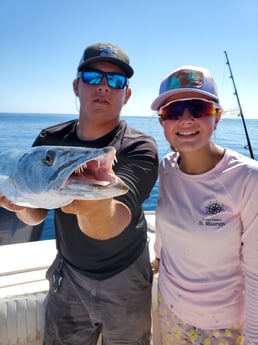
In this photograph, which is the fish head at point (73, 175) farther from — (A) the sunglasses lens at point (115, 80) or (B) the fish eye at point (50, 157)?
(A) the sunglasses lens at point (115, 80)

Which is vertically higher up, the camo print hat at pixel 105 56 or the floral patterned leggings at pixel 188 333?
the camo print hat at pixel 105 56

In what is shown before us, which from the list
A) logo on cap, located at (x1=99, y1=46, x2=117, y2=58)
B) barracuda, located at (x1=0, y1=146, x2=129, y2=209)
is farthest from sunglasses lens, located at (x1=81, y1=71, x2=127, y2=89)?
barracuda, located at (x1=0, y1=146, x2=129, y2=209)

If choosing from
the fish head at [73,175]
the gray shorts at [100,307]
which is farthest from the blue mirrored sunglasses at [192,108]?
the gray shorts at [100,307]

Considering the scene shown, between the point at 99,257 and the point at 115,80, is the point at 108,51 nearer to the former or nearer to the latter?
the point at 115,80

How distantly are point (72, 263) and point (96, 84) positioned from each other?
1.27 metres

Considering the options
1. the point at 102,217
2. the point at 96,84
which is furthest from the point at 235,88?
the point at 102,217

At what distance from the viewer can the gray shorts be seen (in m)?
2.19

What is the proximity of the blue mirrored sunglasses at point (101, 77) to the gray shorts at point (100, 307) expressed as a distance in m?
1.22

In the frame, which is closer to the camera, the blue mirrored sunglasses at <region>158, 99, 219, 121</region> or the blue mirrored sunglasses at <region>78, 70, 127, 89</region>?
the blue mirrored sunglasses at <region>158, 99, 219, 121</region>

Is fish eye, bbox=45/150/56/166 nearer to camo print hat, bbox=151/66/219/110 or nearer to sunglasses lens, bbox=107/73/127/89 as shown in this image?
camo print hat, bbox=151/66/219/110

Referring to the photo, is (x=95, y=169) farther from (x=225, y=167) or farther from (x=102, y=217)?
(x=225, y=167)

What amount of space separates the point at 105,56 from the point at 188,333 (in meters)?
1.85

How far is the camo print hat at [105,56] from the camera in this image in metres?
2.22

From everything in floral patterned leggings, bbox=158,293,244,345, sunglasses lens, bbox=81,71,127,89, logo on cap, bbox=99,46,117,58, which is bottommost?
floral patterned leggings, bbox=158,293,244,345
